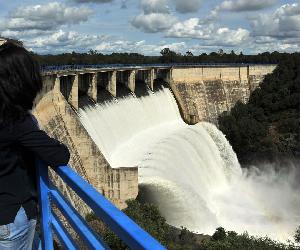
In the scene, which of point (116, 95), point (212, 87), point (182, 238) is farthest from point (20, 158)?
point (212, 87)

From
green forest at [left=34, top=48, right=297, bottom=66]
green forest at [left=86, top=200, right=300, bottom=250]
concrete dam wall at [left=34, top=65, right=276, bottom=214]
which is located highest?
green forest at [left=34, top=48, right=297, bottom=66]

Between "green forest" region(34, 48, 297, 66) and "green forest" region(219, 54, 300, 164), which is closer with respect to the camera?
"green forest" region(219, 54, 300, 164)

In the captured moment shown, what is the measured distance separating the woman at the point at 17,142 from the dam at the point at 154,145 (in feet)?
49.1

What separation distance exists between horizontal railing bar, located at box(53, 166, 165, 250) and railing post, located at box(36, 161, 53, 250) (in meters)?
0.38

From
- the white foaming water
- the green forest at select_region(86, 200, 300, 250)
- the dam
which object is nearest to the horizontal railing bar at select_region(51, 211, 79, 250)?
the green forest at select_region(86, 200, 300, 250)

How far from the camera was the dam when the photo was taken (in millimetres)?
21703

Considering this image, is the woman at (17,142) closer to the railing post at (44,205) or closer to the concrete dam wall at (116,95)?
the railing post at (44,205)

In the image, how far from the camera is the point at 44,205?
2926 mm

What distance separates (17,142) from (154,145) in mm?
26121

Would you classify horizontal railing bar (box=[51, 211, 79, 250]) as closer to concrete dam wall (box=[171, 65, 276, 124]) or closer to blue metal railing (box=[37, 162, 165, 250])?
blue metal railing (box=[37, 162, 165, 250])

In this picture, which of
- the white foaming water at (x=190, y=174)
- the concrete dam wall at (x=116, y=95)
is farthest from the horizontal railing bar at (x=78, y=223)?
the white foaming water at (x=190, y=174)

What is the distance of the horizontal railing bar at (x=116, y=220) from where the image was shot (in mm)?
1661

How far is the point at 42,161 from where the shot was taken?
272 centimetres

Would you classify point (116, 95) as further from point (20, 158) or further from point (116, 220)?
point (116, 220)
